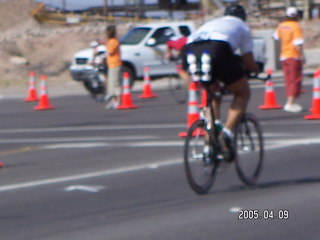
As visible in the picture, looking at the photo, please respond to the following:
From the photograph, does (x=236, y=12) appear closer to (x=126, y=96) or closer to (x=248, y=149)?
(x=248, y=149)

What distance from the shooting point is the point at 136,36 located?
25797mm

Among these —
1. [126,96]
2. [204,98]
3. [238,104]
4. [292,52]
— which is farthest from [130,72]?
[238,104]

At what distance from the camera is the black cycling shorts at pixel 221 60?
27.3ft

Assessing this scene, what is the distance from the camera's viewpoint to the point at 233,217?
7637 millimetres

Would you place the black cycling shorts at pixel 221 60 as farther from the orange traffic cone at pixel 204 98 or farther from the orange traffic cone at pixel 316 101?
the orange traffic cone at pixel 316 101

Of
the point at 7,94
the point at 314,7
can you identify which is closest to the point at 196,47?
the point at 7,94

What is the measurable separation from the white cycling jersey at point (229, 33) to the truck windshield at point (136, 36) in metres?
16.9

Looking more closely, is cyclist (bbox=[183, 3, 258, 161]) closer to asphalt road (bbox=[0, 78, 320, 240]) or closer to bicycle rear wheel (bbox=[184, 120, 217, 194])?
bicycle rear wheel (bbox=[184, 120, 217, 194])

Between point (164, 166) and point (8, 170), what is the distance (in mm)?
1998

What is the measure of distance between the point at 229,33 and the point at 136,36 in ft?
57.5

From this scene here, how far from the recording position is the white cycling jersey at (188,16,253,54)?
8398 mm

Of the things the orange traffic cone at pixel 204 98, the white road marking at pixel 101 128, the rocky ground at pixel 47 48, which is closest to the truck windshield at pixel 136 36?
the rocky ground at pixel 47 48

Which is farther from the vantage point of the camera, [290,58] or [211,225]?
[290,58]

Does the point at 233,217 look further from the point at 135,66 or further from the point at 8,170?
the point at 135,66
